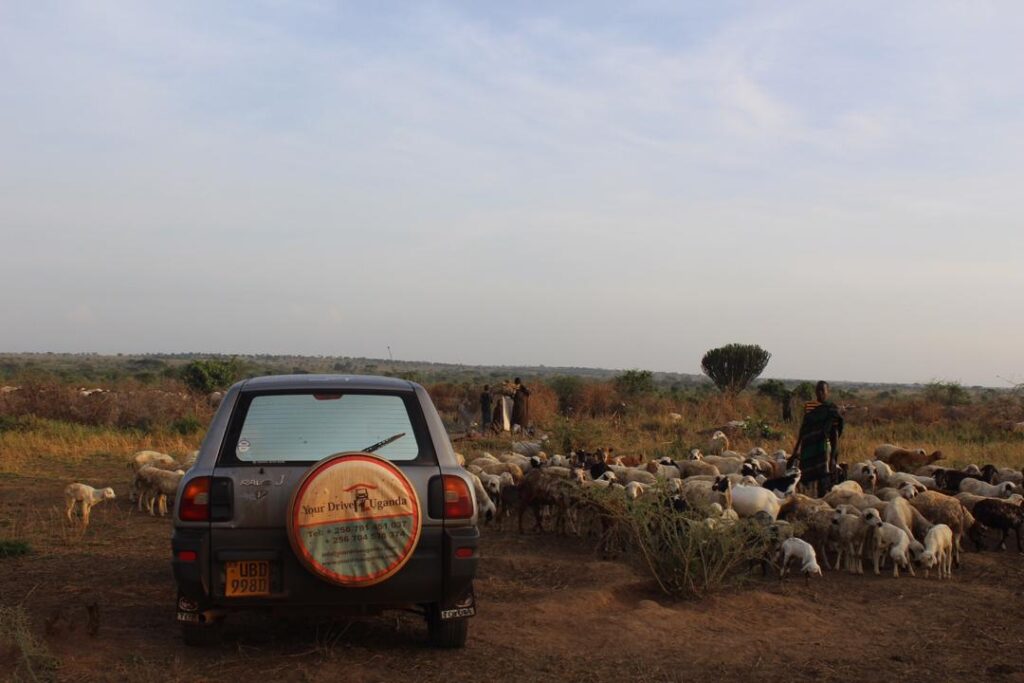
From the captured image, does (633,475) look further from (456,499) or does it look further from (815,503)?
(456,499)

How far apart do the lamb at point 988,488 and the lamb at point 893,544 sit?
3422 millimetres

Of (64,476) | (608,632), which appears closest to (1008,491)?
(608,632)

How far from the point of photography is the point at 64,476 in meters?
16.0

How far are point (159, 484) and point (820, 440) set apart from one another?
8.65m

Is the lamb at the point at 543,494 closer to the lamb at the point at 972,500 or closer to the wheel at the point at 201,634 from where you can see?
the lamb at the point at 972,500

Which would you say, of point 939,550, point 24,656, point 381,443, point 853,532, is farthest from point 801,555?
point 24,656

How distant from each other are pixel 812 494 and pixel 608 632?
811 cm

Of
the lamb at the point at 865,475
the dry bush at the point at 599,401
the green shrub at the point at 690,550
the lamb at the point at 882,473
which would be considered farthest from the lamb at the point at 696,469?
the dry bush at the point at 599,401

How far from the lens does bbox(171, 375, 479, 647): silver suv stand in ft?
17.4

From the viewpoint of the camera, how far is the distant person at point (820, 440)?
505 inches

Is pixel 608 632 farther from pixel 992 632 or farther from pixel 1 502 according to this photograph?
pixel 1 502

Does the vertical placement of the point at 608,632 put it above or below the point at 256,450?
below

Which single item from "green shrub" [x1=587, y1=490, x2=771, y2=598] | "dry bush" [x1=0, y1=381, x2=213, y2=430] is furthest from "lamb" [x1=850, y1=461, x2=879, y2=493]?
"dry bush" [x1=0, y1=381, x2=213, y2=430]

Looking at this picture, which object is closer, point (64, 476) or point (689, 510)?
point (689, 510)
